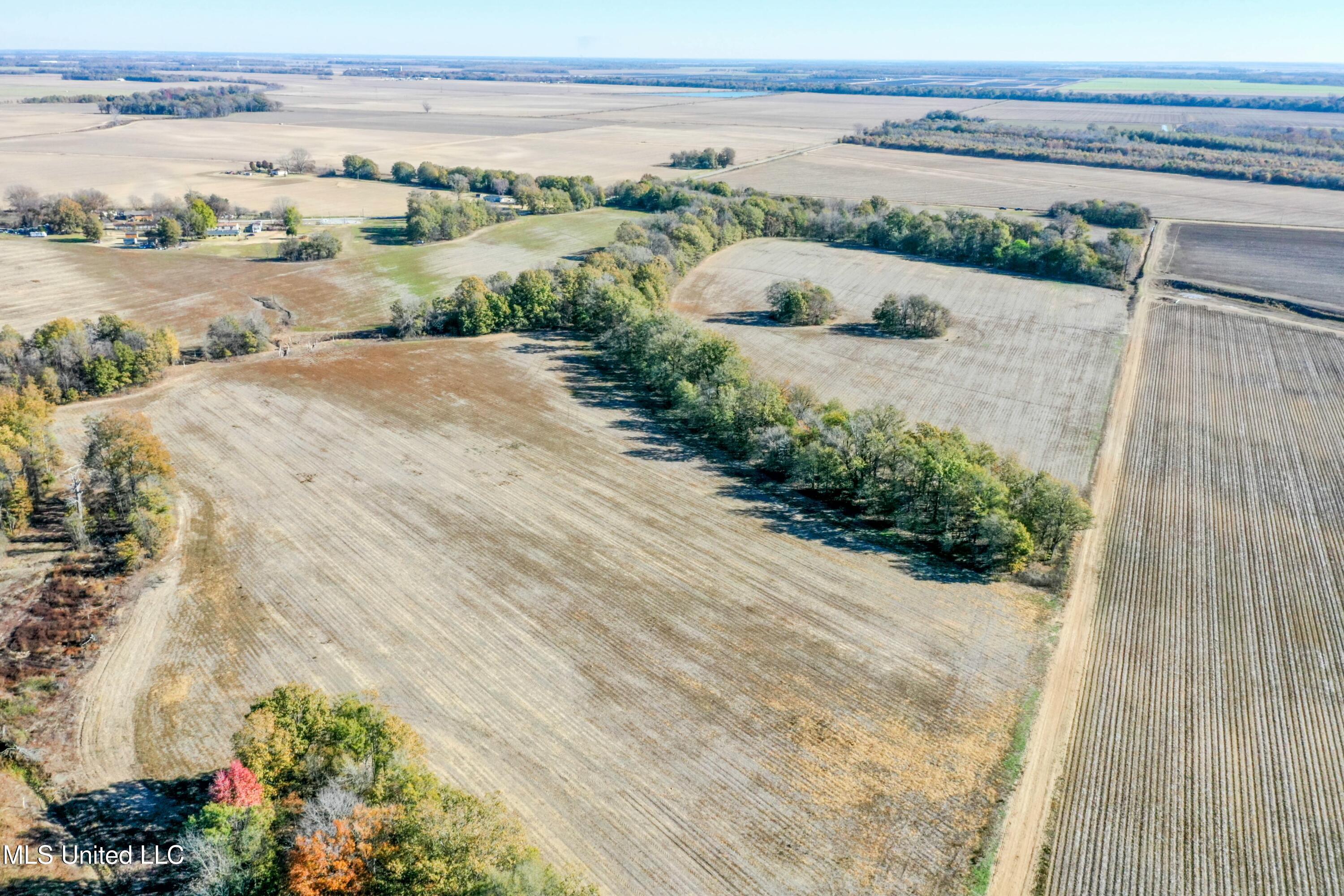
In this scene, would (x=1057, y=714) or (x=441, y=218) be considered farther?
(x=441, y=218)

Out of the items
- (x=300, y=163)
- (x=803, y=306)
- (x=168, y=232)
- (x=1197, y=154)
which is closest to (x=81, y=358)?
(x=168, y=232)

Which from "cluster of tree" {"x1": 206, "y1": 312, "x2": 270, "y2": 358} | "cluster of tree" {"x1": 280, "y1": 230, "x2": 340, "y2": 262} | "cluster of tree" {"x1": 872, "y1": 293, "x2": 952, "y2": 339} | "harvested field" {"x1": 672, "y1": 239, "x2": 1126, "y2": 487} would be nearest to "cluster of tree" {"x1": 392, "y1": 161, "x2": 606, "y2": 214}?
"harvested field" {"x1": 672, "y1": 239, "x2": 1126, "y2": 487}

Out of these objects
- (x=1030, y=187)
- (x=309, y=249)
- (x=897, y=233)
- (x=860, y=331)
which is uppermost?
(x=1030, y=187)

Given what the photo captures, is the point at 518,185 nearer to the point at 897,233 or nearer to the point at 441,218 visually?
the point at 441,218

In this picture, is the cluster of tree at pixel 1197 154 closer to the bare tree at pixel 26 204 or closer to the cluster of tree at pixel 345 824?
the bare tree at pixel 26 204

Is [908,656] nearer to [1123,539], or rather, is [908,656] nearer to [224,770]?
[1123,539]

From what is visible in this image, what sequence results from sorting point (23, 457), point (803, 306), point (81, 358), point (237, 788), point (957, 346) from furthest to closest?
point (803, 306) < point (957, 346) < point (81, 358) < point (23, 457) < point (237, 788)

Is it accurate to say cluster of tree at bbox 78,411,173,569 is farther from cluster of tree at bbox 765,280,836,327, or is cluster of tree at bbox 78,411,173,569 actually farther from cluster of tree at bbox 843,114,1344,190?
cluster of tree at bbox 843,114,1344,190
